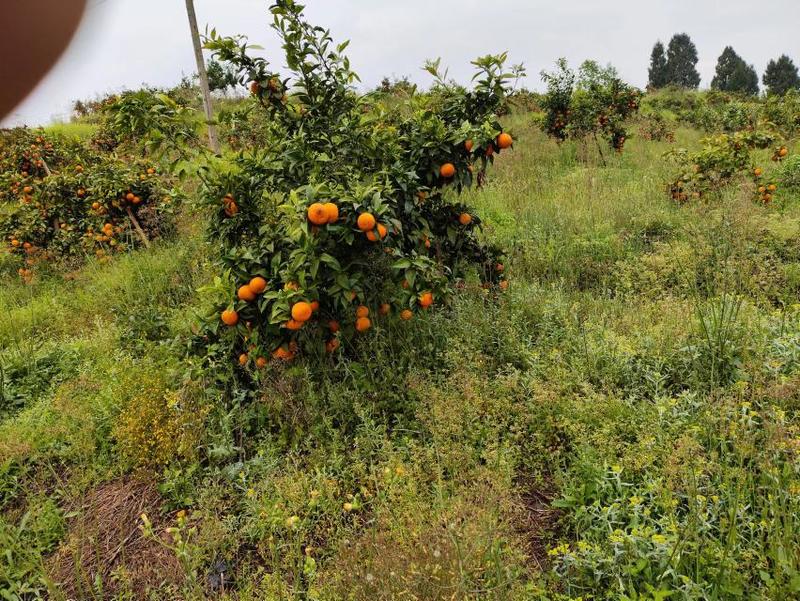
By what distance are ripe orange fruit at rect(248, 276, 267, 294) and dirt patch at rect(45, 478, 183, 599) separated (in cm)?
120

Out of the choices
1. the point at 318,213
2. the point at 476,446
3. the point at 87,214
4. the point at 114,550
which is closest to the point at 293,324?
the point at 318,213

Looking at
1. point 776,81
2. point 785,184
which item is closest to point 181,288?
point 785,184

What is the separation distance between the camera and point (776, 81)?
4697 centimetres

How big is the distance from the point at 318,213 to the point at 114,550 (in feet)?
6.41

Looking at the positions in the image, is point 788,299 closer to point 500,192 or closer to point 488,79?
point 488,79

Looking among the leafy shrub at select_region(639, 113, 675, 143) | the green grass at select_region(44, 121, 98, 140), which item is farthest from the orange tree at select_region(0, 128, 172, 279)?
the leafy shrub at select_region(639, 113, 675, 143)

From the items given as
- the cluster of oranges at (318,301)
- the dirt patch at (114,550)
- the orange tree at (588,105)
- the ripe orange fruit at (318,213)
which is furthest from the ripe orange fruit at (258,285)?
the orange tree at (588,105)

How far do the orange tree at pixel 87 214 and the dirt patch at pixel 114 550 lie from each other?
3927mm

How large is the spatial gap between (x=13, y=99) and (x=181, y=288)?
475 cm

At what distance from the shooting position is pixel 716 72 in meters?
52.6

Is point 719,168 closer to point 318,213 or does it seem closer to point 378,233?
point 378,233

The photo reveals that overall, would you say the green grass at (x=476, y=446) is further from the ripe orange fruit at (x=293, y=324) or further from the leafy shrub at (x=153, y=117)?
the leafy shrub at (x=153, y=117)

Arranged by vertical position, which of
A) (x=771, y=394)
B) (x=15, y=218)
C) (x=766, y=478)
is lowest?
(x=766, y=478)

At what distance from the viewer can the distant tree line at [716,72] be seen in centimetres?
4406
